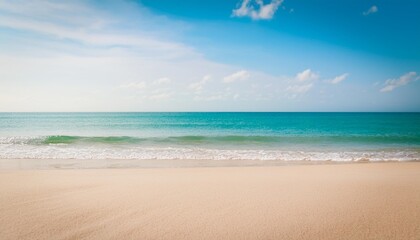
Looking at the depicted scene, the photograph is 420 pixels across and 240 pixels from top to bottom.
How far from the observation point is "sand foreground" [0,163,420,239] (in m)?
4.25

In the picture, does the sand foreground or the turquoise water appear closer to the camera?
the sand foreground

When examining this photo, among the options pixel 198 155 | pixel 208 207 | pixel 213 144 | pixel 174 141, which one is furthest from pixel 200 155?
pixel 208 207

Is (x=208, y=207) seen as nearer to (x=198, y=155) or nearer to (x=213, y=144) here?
(x=198, y=155)

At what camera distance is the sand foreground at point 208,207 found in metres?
4.25

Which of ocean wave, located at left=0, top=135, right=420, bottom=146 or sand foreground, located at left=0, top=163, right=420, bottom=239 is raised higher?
sand foreground, located at left=0, top=163, right=420, bottom=239

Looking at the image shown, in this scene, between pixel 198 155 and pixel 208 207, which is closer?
pixel 208 207

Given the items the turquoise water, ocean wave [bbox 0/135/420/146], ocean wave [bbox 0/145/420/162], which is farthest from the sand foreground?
ocean wave [bbox 0/135/420/146]

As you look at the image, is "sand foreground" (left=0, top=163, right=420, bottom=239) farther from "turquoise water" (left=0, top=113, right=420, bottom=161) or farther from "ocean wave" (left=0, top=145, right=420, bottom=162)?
"turquoise water" (left=0, top=113, right=420, bottom=161)

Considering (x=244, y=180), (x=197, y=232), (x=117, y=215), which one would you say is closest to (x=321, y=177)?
(x=244, y=180)

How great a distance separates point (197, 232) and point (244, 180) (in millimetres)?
3664

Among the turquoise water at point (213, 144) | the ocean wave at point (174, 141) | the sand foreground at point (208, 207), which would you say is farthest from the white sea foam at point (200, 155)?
the sand foreground at point (208, 207)

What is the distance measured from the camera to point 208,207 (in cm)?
535

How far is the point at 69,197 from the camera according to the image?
591 cm

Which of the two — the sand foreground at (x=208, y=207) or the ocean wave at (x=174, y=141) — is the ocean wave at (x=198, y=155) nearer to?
the ocean wave at (x=174, y=141)
